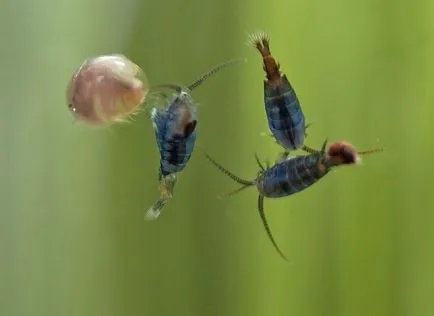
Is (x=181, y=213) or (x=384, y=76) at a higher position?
(x=384, y=76)

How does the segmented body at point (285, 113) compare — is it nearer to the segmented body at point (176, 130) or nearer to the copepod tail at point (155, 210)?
the segmented body at point (176, 130)

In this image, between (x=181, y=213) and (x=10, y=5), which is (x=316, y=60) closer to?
(x=181, y=213)

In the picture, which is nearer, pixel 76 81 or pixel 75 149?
pixel 76 81

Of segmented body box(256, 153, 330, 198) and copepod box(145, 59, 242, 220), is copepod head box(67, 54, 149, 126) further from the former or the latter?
segmented body box(256, 153, 330, 198)

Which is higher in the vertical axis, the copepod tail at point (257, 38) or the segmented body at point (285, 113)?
the copepod tail at point (257, 38)

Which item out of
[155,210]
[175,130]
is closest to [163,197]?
[155,210]

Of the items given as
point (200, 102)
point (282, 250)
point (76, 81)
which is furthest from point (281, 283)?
point (76, 81)

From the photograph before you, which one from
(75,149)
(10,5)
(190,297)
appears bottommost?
(190,297)

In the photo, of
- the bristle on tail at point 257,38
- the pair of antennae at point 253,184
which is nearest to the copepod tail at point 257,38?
the bristle on tail at point 257,38
